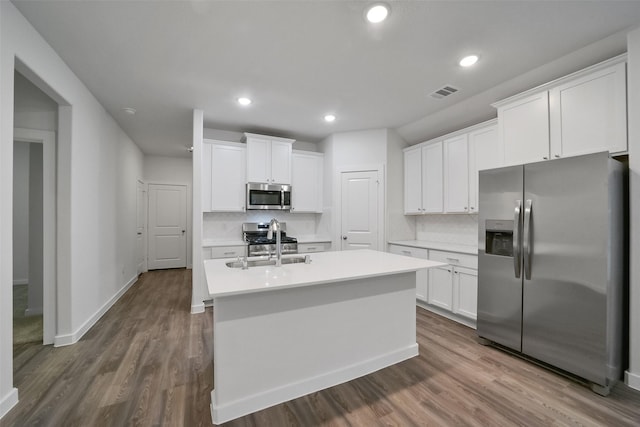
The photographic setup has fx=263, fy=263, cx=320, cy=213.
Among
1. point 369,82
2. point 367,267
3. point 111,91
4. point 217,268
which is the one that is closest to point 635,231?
point 367,267

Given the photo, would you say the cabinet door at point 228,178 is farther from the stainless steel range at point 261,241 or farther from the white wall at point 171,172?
the white wall at point 171,172

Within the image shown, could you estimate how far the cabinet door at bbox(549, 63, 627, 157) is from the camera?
210 centimetres

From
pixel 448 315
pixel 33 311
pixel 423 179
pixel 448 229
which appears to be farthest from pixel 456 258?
pixel 33 311

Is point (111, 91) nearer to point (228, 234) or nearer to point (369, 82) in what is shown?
point (228, 234)

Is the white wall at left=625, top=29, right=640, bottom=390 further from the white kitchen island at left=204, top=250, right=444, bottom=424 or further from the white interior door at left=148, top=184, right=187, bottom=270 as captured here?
the white interior door at left=148, top=184, right=187, bottom=270

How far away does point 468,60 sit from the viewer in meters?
2.40

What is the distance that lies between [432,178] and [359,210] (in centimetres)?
122

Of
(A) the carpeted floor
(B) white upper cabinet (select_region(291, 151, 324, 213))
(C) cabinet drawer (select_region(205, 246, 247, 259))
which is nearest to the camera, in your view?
(A) the carpeted floor

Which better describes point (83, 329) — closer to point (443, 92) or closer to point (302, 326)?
point (302, 326)

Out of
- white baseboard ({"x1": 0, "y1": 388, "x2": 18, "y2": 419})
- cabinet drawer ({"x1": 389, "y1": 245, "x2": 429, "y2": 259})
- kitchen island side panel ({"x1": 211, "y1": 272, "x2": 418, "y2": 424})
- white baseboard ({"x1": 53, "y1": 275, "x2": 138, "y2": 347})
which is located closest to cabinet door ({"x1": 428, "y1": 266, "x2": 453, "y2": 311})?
cabinet drawer ({"x1": 389, "y1": 245, "x2": 429, "y2": 259})

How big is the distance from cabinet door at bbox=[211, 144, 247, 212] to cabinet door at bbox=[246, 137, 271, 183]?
12cm

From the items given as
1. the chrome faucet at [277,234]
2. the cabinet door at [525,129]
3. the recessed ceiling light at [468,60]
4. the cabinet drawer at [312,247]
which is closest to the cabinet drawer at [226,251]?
the cabinet drawer at [312,247]

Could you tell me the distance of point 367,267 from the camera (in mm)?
2096

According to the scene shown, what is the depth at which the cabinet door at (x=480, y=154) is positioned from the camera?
3154 mm
